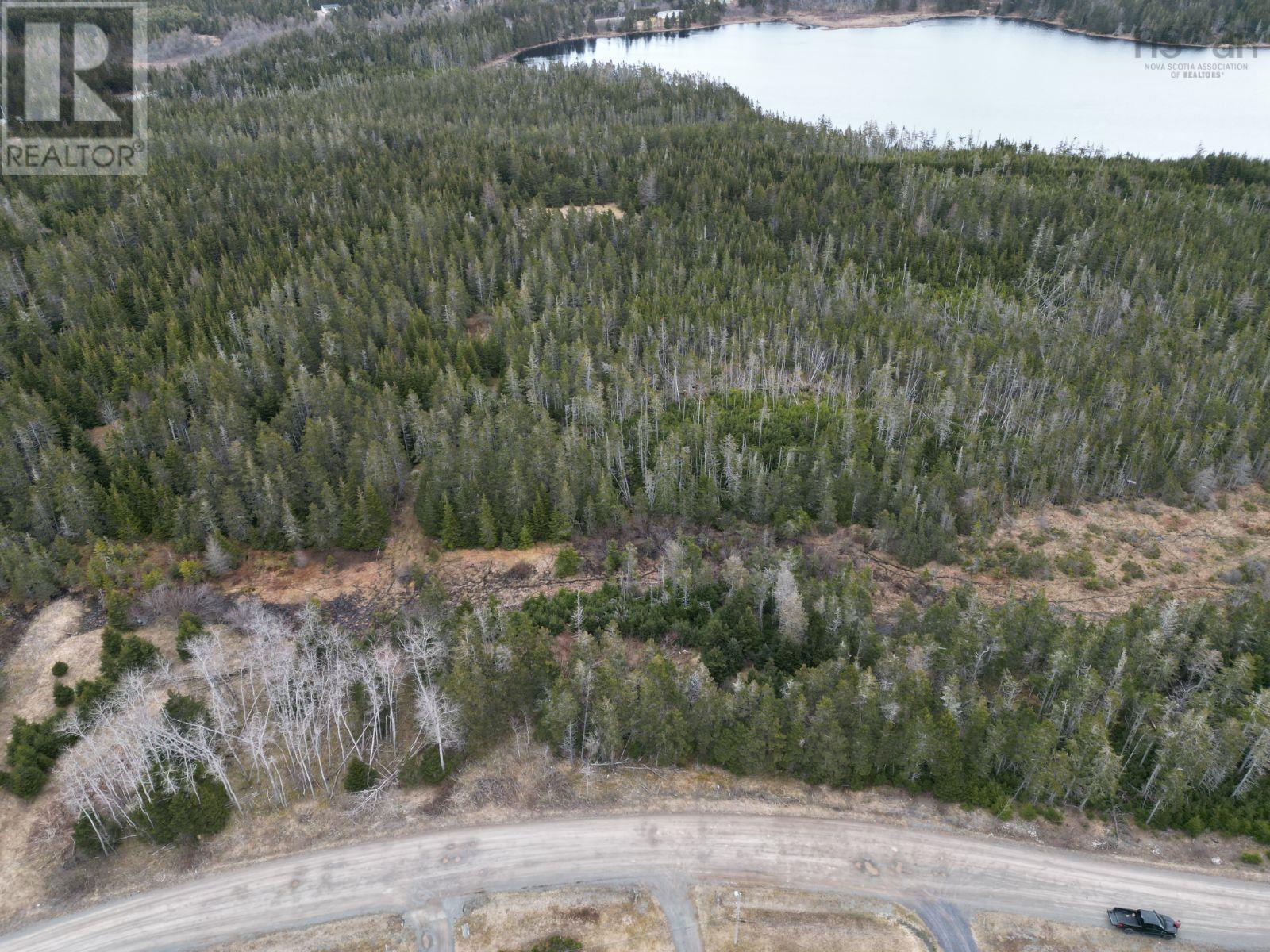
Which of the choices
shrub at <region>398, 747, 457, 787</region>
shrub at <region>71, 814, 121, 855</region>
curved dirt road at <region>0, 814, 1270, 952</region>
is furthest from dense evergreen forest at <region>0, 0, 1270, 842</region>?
shrub at <region>71, 814, 121, 855</region>

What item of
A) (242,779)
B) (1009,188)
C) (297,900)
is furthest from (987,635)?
(1009,188)

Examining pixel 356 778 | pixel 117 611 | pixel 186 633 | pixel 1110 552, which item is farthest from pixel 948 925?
pixel 117 611

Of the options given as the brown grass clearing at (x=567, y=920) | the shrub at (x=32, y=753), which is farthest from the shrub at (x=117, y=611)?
the brown grass clearing at (x=567, y=920)

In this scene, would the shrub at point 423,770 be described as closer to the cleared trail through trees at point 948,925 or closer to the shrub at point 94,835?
the shrub at point 94,835

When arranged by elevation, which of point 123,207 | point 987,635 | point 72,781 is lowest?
point 72,781

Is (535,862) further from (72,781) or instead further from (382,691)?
(72,781)

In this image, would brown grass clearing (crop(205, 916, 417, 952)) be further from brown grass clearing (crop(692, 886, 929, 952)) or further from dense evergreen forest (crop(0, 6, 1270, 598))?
dense evergreen forest (crop(0, 6, 1270, 598))
